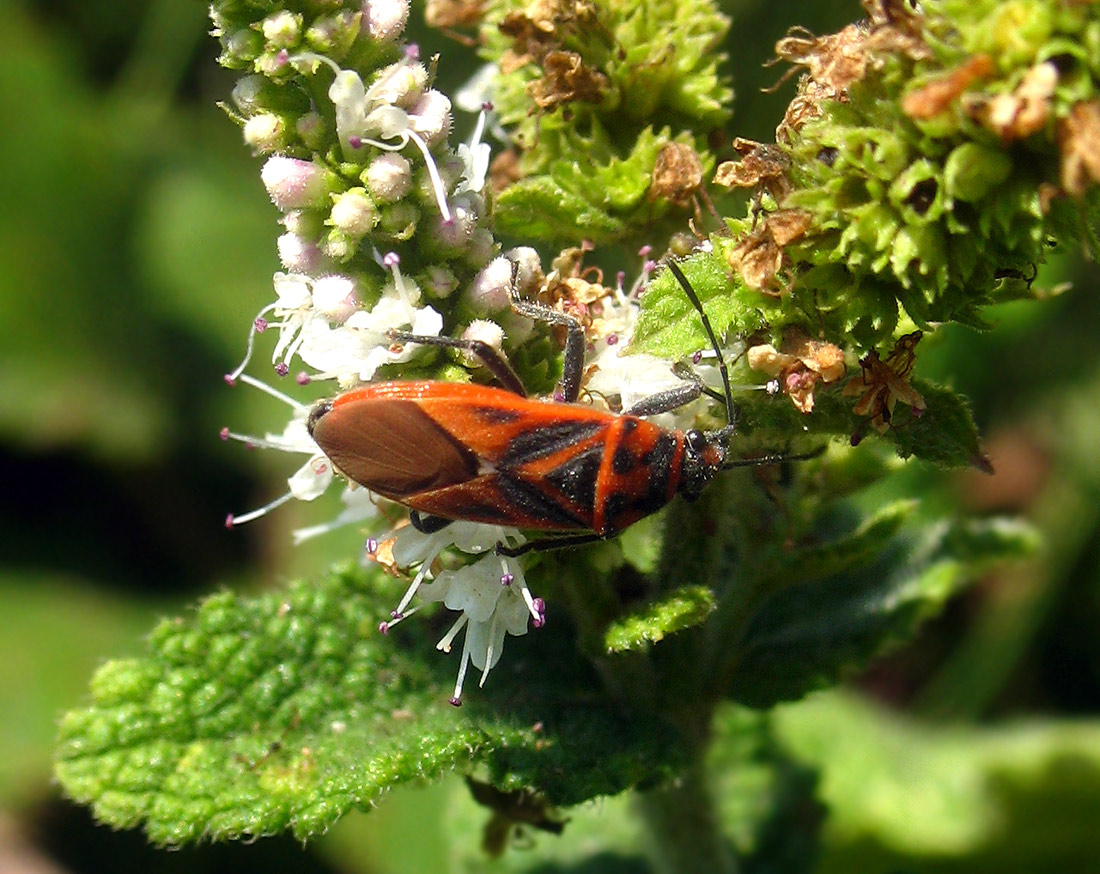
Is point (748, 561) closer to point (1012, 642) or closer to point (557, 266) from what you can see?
point (557, 266)

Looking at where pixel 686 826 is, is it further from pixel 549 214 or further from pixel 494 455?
pixel 549 214

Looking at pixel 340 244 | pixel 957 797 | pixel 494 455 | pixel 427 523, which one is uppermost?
pixel 340 244

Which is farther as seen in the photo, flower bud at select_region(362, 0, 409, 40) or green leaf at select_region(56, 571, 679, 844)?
green leaf at select_region(56, 571, 679, 844)

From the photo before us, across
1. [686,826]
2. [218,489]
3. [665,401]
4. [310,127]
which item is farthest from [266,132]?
[218,489]

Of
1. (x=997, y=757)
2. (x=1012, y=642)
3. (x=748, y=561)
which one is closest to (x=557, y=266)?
(x=748, y=561)

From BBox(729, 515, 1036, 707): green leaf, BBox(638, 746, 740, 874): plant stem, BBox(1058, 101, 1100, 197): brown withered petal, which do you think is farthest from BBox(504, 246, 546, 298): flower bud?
BBox(638, 746, 740, 874): plant stem

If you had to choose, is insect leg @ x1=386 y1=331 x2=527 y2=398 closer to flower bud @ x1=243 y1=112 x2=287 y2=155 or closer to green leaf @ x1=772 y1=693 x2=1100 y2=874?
flower bud @ x1=243 y1=112 x2=287 y2=155
